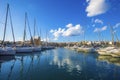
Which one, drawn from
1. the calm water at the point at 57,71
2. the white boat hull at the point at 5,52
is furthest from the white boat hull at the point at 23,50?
the calm water at the point at 57,71

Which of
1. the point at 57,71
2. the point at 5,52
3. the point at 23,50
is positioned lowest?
the point at 57,71

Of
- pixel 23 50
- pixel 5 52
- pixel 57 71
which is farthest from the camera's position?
pixel 23 50

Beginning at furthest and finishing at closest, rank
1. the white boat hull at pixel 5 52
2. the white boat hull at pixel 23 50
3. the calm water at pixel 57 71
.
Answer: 1. the white boat hull at pixel 23 50
2. the white boat hull at pixel 5 52
3. the calm water at pixel 57 71

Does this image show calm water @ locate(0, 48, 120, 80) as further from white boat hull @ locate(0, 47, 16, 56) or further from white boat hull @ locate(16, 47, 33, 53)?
white boat hull @ locate(16, 47, 33, 53)

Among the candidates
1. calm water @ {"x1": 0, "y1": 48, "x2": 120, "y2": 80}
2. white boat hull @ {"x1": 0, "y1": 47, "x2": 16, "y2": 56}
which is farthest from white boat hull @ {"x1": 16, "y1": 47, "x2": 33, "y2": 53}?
calm water @ {"x1": 0, "y1": 48, "x2": 120, "y2": 80}

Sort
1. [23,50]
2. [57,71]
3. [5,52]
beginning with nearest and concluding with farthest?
[57,71] < [5,52] < [23,50]

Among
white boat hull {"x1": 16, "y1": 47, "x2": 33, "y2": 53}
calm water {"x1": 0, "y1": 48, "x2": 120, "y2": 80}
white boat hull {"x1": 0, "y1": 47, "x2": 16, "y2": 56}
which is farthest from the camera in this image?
white boat hull {"x1": 16, "y1": 47, "x2": 33, "y2": 53}

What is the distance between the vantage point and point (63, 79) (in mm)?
18375

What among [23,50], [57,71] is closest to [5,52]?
[23,50]

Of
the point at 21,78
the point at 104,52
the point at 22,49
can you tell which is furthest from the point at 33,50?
the point at 21,78

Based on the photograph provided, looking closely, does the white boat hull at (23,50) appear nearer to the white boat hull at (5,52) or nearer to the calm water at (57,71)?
the white boat hull at (5,52)

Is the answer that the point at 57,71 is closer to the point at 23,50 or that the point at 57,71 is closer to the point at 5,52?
the point at 5,52

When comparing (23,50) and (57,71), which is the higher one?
(23,50)

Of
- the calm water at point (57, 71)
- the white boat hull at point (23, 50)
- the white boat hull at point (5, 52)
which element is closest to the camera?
the calm water at point (57, 71)
